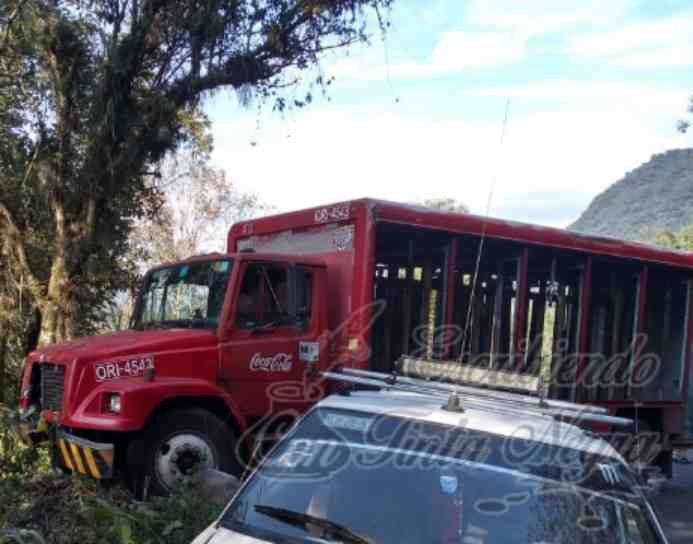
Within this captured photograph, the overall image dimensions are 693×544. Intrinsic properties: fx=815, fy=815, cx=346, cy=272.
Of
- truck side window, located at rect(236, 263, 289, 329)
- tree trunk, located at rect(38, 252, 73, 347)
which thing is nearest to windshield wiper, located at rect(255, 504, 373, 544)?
truck side window, located at rect(236, 263, 289, 329)

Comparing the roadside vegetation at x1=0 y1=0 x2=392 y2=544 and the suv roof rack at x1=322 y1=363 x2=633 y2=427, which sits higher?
the roadside vegetation at x1=0 y1=0 x2=392 y2=544

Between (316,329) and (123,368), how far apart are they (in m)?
1.72

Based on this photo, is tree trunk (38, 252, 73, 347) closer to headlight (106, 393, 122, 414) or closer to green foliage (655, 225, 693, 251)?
headlight (106, 393, 122, 414)

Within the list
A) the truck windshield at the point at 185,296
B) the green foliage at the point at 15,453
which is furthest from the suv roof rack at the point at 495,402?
the green foliage at the point at 15,453

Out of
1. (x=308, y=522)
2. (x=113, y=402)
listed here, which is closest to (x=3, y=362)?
(x=113, y=402)

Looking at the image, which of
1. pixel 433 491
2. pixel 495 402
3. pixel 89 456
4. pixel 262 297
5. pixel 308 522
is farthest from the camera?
pixel 262 297

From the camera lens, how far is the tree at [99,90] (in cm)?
1125

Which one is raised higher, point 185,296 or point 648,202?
point 648,202

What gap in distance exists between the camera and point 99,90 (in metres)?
11.1

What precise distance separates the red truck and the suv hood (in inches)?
0.6

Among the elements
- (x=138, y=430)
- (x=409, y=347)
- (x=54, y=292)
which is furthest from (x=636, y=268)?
(x=54, y=292)

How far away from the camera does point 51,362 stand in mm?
7035

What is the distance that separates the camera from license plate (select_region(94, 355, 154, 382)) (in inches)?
261

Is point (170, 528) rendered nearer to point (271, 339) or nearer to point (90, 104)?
point (271, 339)
